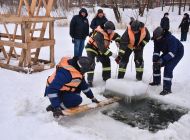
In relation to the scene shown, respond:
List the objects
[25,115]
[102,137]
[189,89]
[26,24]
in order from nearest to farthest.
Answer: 1. [102,137]
2. [25,115]
3. [189,89]
4. [26,24]

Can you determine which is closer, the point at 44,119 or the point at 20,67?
the point at 44,119

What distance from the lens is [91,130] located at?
4.73m

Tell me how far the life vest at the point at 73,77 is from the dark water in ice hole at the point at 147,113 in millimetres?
957

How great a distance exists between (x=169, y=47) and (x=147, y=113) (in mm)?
1679

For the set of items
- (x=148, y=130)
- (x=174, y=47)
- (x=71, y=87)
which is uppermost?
(x=174, y=47)

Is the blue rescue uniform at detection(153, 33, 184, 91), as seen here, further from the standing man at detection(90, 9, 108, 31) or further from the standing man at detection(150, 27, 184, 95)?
the standing man at detection(90, 9, 108, 31)

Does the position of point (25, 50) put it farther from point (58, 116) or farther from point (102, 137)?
point (102, 137)

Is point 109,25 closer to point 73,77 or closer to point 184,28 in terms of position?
point 73,77

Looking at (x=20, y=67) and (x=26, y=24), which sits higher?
(x=26, y=24)

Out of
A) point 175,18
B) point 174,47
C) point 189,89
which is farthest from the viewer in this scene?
point 175,18

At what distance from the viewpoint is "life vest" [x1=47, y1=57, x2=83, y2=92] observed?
480 cm

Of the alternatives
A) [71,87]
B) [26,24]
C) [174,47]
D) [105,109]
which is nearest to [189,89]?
[174,47]

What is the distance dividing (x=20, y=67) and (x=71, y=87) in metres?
3.74

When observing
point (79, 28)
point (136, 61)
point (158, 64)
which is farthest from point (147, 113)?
point (79, 28)
